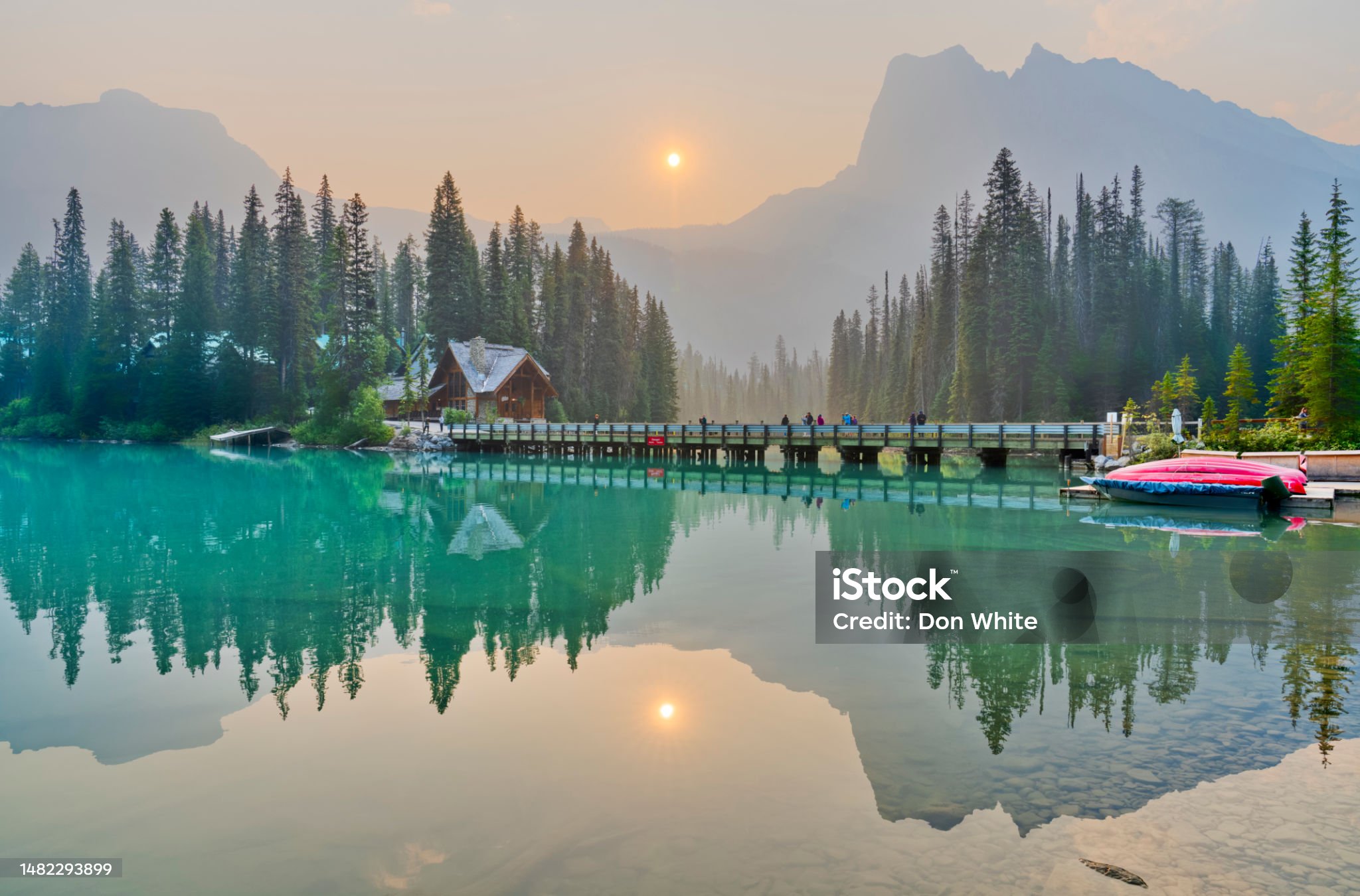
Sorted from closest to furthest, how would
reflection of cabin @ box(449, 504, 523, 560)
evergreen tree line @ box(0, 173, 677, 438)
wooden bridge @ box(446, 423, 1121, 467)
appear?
1. reflection of cabin @ box(449, 504, 523, 560)
2. wooden bridge @ box(446, 423, 1121, 467)
3. evergreen tree line @ box(0, 173, 677, 438)

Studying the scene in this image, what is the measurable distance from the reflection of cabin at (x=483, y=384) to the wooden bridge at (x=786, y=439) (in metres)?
7.41

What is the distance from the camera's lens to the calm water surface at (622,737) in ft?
18.8

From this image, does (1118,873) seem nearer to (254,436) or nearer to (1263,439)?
(1263,439)

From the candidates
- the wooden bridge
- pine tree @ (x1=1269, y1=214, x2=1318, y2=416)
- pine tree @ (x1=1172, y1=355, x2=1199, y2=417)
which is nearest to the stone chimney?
the wooden bridge

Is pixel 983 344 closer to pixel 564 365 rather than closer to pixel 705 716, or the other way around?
pixel 564 365

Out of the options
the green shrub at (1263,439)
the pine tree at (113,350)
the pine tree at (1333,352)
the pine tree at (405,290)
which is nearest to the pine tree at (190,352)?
the pine tree at (113,350)

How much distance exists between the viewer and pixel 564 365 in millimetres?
86625

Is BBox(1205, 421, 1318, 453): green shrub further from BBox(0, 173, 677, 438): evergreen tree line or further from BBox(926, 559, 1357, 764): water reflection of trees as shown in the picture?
BBox(0, 173, 677, 438): evergreen tree line

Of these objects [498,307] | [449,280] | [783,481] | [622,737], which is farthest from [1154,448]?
[449,280]

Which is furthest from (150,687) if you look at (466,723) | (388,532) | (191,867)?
(388,532)

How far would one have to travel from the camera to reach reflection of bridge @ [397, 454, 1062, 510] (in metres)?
32.0

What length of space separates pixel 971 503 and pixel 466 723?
24.7m

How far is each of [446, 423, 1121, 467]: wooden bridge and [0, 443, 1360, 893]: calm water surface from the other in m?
26.8

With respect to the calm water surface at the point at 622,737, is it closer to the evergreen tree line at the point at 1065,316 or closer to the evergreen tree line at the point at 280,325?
the evergreen tree line at the point at 1065,316
